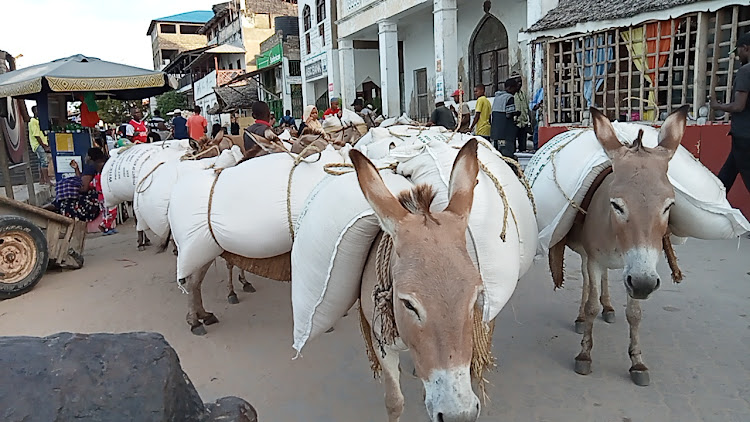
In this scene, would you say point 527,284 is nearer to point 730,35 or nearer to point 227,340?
point 227,340

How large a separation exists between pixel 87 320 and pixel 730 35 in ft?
27.6

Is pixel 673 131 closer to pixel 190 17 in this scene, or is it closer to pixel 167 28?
pixel 167 28

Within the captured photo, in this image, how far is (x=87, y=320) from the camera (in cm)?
477

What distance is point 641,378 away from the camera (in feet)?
10.3

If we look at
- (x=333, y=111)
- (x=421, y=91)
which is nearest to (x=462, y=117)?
(x=333, y=111)

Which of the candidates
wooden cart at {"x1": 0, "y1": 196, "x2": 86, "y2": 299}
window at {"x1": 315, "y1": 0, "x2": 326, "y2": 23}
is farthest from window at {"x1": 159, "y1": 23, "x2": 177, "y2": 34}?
wooden cart at {"x1": 0, "y1": 196, "x2": 86, "y2": 299}

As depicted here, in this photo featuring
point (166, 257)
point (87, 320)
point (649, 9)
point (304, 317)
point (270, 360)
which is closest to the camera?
point (304, 317)

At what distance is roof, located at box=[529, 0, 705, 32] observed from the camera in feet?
23.7

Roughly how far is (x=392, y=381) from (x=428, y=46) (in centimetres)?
1597

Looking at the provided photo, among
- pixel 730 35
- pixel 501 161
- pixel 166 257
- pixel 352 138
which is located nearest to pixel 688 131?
pixel 730 35

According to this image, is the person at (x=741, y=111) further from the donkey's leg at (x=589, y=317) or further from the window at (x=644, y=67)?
the donkey's leg at (x=589, y=317)

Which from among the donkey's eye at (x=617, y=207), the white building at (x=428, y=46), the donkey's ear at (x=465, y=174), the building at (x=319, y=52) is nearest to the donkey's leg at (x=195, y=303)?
the donkey's ear at (x=465, y=174)

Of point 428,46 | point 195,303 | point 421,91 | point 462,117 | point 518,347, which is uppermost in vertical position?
point 428,46

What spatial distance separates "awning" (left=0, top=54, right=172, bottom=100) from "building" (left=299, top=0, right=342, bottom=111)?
12.1 m
